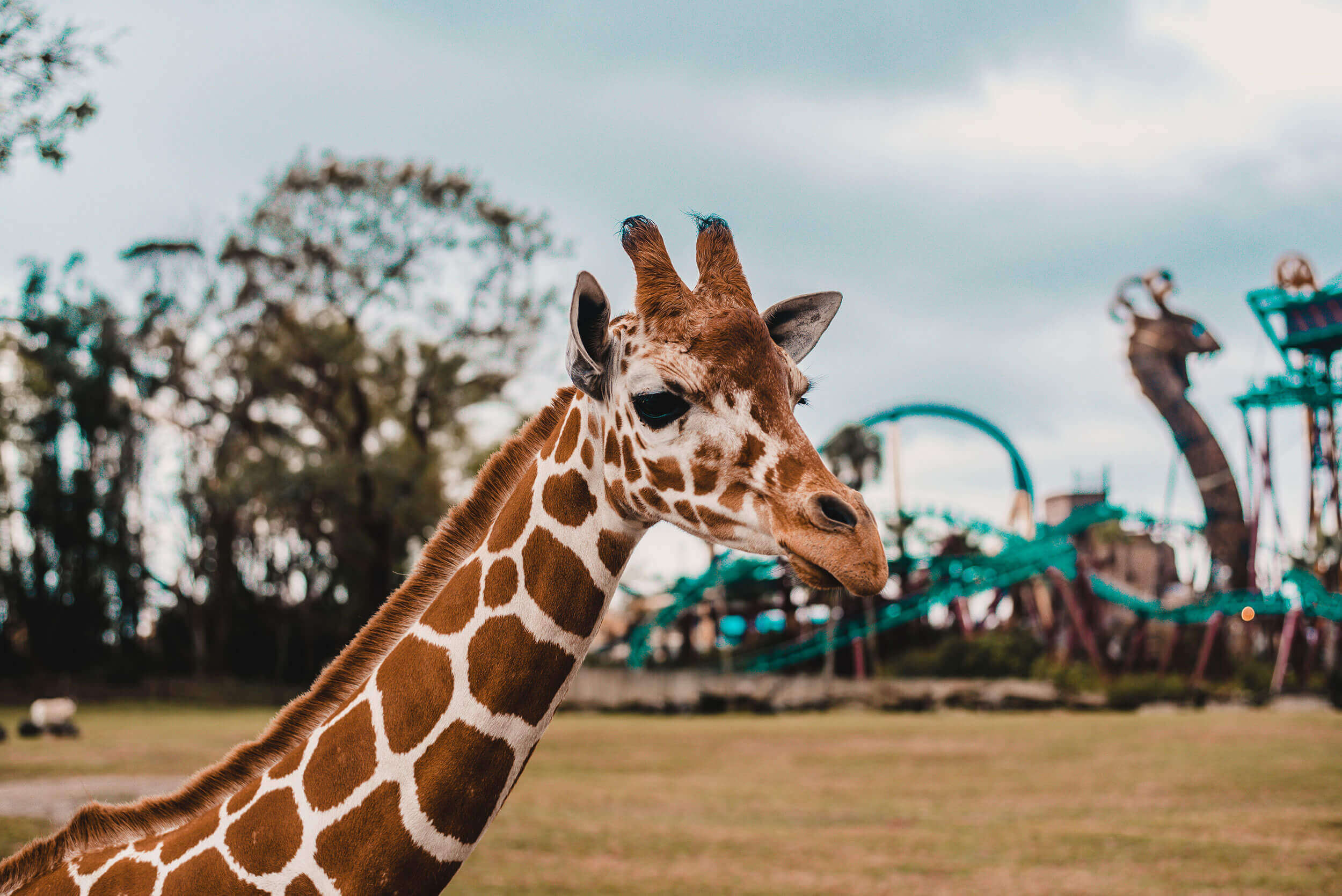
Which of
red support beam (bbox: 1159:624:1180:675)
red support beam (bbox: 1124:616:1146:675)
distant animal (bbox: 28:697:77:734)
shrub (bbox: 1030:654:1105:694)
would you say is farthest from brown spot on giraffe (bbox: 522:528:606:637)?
red support beam (bbox: 1159:624:1180:675)

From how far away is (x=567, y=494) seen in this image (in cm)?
270

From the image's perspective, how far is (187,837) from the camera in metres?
2.82

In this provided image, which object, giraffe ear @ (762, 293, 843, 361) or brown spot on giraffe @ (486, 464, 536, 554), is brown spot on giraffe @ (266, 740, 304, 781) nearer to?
brown spot on giraffe @ (486, 464, 536, 554)

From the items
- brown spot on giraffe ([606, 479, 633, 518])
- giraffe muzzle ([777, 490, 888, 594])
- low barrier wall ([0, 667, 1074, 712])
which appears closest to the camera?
giraffe muzzle ([777, 490, 888, 594])

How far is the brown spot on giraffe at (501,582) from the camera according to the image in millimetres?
2697

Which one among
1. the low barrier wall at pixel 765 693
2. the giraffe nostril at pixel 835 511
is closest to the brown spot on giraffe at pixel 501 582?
the giraffe nostril at pixel 835 511

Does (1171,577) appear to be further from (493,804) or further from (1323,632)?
(493,804)

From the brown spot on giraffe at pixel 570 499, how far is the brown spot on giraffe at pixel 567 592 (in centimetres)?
7

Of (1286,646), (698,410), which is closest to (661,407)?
(698,410)

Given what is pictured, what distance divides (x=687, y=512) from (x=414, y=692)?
85 cm

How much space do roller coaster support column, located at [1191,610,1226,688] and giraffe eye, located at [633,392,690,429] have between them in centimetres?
3102

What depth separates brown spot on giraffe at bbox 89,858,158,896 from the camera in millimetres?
2775

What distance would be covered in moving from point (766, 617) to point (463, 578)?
34.3 m

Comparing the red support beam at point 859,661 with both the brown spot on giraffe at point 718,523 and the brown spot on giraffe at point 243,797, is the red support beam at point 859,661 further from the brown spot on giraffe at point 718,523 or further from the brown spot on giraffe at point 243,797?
the brown spot on giraffe at point 718,523
